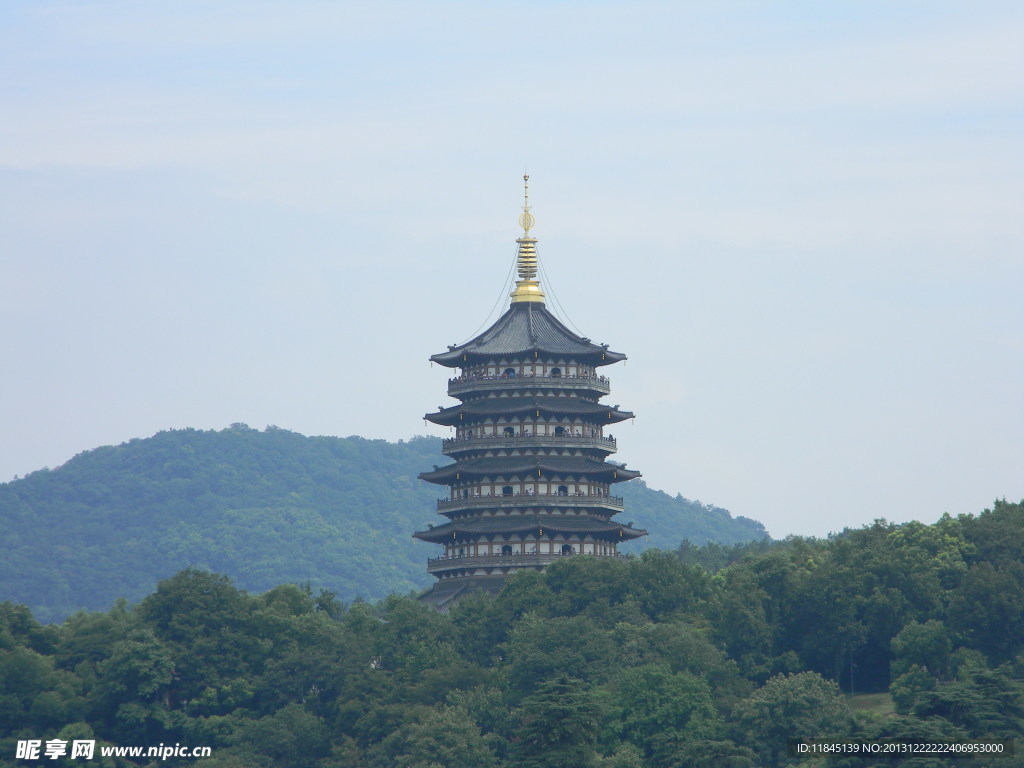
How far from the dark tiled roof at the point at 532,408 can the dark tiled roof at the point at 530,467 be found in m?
2.02

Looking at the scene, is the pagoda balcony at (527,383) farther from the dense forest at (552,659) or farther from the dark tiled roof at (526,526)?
the dense forest at (552,659)

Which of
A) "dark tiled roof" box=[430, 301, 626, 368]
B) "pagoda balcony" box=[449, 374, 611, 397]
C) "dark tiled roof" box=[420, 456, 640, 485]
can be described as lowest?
"dark tiled roof" box=[420, 456, 640, 485]

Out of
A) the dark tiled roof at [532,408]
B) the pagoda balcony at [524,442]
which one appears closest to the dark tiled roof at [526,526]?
the pagoda balcony at [524,442]

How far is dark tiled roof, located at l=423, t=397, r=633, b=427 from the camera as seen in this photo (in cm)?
8856

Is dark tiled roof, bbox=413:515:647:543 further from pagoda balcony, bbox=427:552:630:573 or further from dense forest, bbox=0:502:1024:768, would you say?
dense forest, bbox=0:502:1024:768

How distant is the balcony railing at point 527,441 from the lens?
8838 cm

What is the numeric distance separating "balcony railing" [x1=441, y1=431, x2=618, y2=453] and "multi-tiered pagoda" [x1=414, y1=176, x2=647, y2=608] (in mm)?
44

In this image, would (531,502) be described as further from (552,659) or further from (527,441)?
(552,659)

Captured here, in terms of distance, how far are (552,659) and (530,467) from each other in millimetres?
14620

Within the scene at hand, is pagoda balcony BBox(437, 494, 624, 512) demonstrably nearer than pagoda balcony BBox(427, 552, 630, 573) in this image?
No

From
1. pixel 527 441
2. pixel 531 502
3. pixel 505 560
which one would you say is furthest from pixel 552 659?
pixel 527 441

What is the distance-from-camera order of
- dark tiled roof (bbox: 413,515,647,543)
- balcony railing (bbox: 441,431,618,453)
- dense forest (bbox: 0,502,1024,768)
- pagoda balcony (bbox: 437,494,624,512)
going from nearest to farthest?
dense forest (bbox: 0,502,1024,768)
dark tiled roof (bbox: 413,515,647,543)
pagoda balcony (bbox: 437,494,624,512)
balcony railing (bbox: 441,431,618,453)

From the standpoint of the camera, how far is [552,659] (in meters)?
74.4

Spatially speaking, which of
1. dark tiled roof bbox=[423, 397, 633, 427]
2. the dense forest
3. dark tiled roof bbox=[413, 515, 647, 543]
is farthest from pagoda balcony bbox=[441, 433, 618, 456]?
the dense forest
